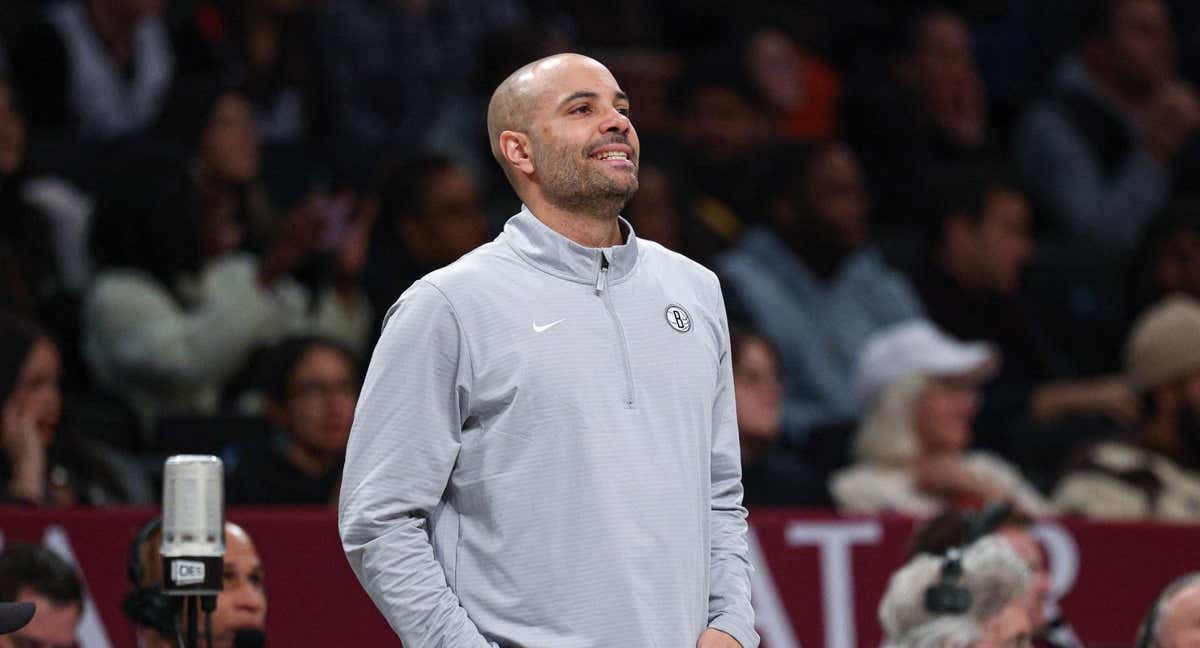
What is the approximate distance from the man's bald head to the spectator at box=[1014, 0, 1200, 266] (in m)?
6.33

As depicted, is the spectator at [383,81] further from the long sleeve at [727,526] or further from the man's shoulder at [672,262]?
the long sleeve at [727,526]

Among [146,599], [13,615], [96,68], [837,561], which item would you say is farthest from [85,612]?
[96,68]

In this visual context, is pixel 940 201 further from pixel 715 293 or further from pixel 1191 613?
pixel 715 293

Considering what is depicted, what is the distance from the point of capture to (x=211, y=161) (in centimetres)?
756

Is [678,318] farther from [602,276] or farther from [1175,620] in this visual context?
[1175,620]

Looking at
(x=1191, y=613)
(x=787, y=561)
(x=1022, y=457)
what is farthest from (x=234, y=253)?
(x=1191, y=613)

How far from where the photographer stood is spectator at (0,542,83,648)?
4.57 meters

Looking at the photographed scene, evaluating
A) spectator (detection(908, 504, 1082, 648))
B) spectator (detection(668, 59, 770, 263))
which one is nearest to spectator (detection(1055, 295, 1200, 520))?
spectator (detection(908, 504, 1082, 648))

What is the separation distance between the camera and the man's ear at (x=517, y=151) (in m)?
3.48

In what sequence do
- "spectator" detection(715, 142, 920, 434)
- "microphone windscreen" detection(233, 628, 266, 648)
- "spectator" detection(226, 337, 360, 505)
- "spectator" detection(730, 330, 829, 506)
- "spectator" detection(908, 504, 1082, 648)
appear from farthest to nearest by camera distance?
1. "spectator" detection(715, 142, 920, 434)
2. "spectator" detection(730, 330, 829, 506)
3. "spectator" detection(226, 337, 360, 505)
4. "spectator" detection(908, 504, 1082, 648)
5. "microphone windscreen" detection(233, 628, 266, 648)

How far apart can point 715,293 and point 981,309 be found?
4892mm

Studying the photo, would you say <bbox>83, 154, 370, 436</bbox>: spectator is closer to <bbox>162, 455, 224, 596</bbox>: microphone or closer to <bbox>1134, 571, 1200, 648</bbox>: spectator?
<bbox>162, 455, 224, 596</bbox>: microphone

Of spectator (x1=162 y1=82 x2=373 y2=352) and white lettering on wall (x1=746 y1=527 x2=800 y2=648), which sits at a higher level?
spectator (x1=162 y1=82 x2=373 y2=352)

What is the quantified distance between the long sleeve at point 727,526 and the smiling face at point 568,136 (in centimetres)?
39
